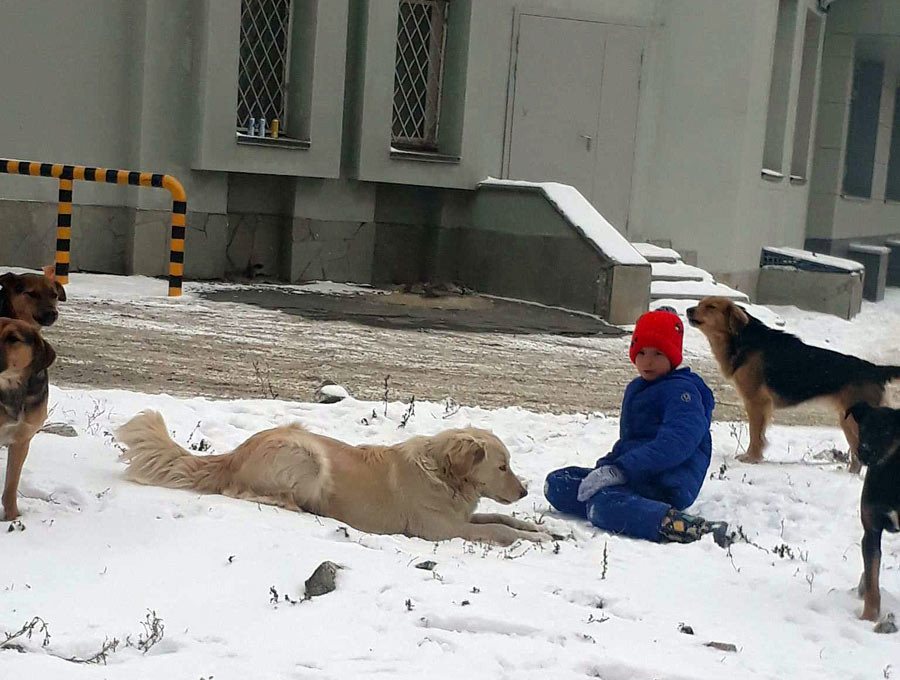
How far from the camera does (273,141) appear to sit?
15.1m

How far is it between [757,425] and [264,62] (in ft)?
32.3

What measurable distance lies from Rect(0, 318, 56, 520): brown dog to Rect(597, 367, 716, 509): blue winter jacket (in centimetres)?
277

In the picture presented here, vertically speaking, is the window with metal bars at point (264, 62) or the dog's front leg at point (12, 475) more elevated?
the window with metal bars at point (264, 62)

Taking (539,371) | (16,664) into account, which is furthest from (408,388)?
(16,664)

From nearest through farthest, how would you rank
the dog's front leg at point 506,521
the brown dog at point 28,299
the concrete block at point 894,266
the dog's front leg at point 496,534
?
the dog's front leg at point 496,534
the dog's front leg at point 506,521
the brown dog at point 28,299
the concrete block at point 894,266

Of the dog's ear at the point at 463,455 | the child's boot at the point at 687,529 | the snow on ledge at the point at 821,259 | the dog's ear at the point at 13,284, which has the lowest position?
the child's boot at the point at 687,529

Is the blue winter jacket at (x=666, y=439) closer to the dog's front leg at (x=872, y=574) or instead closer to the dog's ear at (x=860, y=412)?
the dog's ear at (x=860, y=412)

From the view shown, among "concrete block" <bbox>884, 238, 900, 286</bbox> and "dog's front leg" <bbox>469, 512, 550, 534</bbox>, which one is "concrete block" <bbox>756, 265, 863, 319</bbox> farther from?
"dog's front leg" <bbox>469, 512, 550, 534</bbox>

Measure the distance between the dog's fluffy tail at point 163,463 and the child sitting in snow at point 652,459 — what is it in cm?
175

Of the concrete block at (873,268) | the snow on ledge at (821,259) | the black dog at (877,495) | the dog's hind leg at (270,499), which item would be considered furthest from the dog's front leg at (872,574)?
the concrete block at (873,268)

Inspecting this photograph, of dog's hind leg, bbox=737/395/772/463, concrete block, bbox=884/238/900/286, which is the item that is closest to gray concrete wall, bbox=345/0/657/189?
dog's hind leg, bbox=737/395/772/463

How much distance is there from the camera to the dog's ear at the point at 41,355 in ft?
16.1

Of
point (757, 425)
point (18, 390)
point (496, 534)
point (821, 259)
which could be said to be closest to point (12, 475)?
point (18, 390)

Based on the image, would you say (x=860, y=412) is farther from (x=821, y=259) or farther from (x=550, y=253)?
(x=821, y=259)
